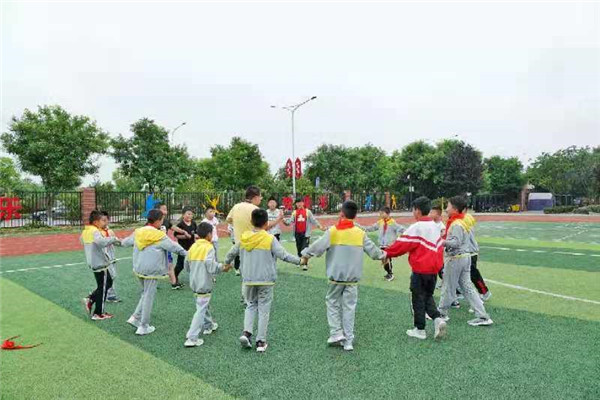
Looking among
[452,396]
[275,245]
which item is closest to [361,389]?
[452,396]

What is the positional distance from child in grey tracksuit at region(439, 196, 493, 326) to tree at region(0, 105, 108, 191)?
25.9 meters

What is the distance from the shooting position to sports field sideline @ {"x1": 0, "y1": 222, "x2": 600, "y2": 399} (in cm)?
401

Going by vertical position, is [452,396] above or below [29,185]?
below

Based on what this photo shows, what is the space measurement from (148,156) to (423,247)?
2992 cm

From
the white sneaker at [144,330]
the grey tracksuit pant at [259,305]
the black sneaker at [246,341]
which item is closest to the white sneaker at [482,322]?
the grey tracksuit pant at [259,305]

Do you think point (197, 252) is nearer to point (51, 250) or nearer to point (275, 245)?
point (275, 245)

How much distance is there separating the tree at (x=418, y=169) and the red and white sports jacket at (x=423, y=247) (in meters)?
49.5

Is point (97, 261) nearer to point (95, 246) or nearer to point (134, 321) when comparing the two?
point (95, 246)

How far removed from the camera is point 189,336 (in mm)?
5168

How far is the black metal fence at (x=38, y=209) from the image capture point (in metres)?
22.0

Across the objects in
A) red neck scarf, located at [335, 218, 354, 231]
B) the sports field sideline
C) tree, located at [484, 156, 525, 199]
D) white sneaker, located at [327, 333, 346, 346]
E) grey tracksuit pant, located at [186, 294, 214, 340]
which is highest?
tree, located at [484, 156, 525, 199]

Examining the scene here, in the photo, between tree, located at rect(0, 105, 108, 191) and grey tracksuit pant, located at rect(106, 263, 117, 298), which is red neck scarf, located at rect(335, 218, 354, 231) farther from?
tree, located at rect(0, 105, 108, 191)

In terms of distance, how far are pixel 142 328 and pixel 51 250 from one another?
1201 centimetres

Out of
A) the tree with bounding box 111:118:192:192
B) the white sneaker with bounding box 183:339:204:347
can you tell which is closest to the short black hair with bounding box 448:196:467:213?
the white sneaker with bounding box 183:339:204:347
